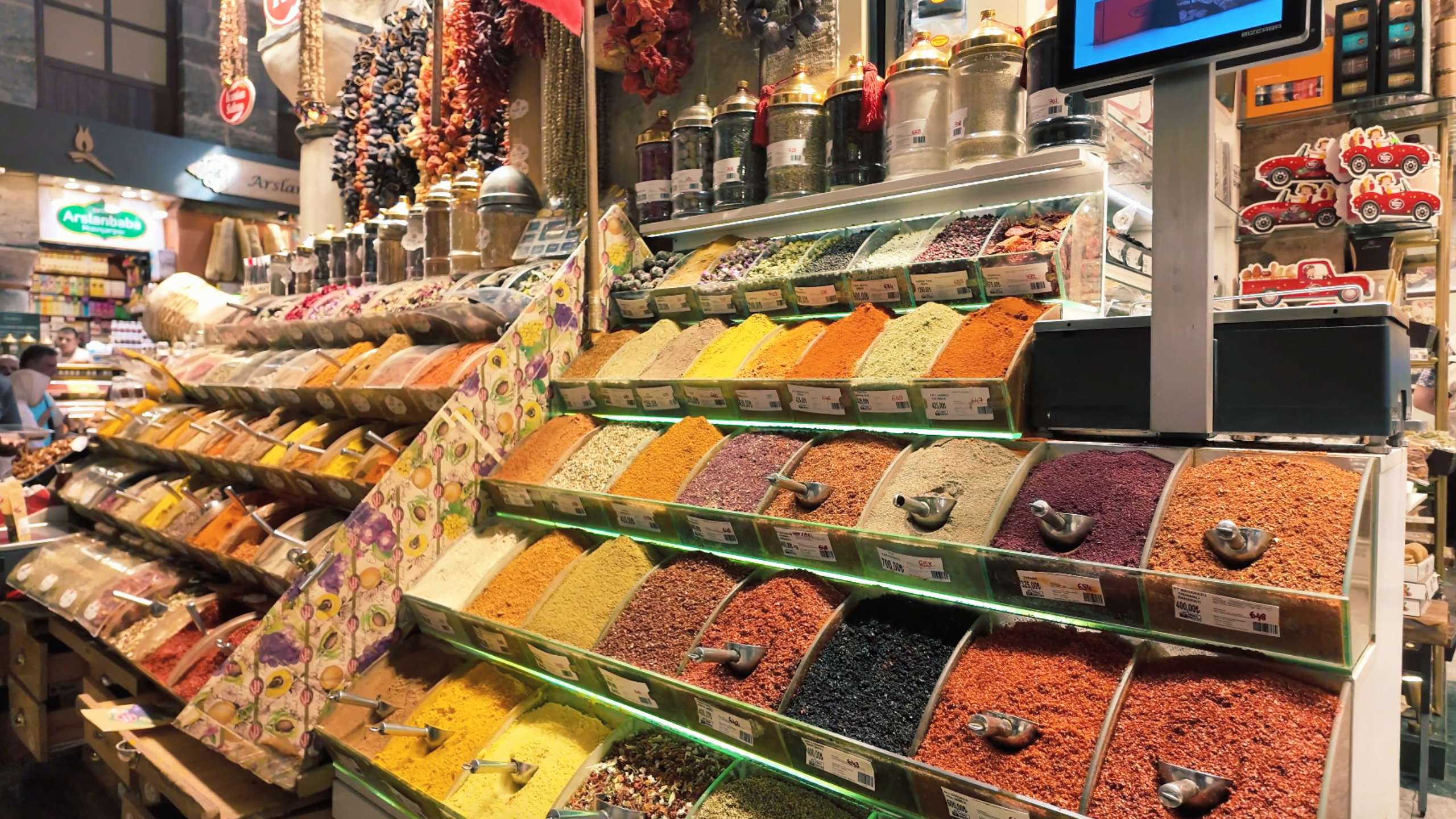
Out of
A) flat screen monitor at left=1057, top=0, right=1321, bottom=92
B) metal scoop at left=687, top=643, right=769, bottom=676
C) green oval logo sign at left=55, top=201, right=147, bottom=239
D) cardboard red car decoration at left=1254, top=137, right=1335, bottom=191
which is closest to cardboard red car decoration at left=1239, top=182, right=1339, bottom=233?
cardboard red car decoration at left=1254, top=137, right=1335, bottom=191

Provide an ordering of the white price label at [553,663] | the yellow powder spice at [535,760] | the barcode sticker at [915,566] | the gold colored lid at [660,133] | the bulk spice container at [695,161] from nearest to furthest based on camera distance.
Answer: the barcode sticker at [915,566]
the yellow powder spice at [535,760]
the white price label at [553,663]
the bulk spice container at [695,161]
the gold colored lid at [660,133]

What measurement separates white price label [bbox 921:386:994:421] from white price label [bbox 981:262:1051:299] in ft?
1.05

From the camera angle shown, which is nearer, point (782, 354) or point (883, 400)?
point (883, 400)

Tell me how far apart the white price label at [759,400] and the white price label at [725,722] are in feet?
2.28

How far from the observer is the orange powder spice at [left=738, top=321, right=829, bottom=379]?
79.8 inches

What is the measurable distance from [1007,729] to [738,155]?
5.88 feet

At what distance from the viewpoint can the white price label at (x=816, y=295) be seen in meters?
2.15

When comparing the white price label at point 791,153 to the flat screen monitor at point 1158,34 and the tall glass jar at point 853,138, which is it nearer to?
the tall glass jar at point 853,138

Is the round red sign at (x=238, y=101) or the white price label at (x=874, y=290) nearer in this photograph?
the white price label at (x=874, y=290)

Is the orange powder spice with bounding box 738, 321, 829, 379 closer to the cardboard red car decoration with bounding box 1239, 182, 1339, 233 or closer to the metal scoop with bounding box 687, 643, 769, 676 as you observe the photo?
the metal scoop with bounding box 687, 643, 769, 676

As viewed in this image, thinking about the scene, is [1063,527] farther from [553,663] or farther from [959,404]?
[553,663]

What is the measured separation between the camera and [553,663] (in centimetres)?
186

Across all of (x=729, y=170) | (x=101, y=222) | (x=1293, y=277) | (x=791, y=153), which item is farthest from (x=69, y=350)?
(x=1293, y=277)

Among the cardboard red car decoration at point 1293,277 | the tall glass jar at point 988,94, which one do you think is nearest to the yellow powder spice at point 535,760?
the tall glass jar at point 988,94
